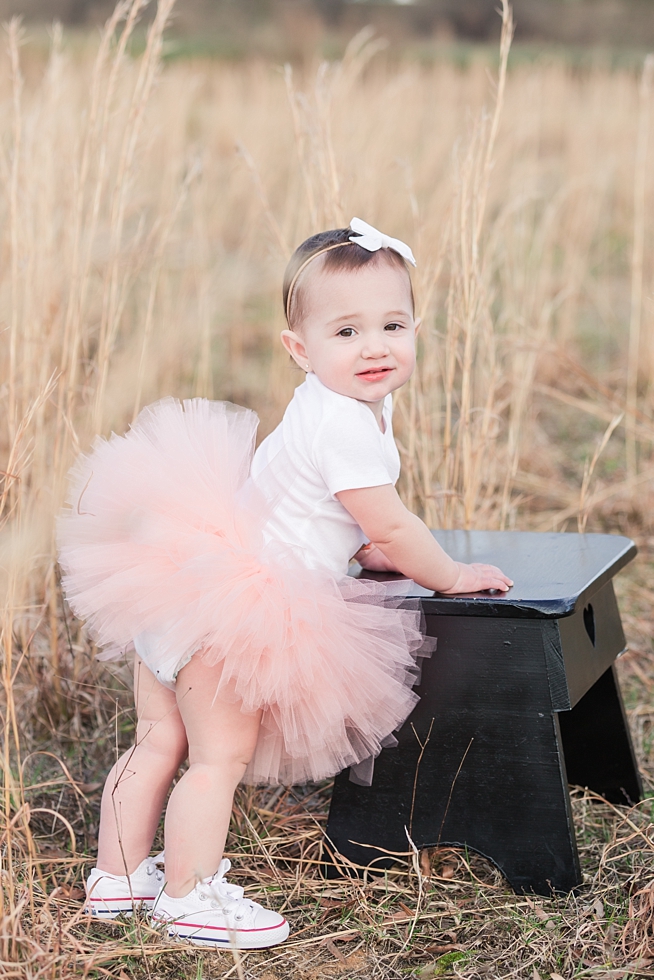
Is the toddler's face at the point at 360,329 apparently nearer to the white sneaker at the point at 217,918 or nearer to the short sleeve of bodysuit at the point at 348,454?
the short sleeve of bodysuit at the point at 348,454

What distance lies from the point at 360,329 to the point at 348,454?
18 cm

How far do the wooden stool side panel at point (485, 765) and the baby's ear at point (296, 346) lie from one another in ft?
1.44

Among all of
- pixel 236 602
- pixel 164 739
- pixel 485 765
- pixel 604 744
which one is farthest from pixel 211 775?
pixel 604 744

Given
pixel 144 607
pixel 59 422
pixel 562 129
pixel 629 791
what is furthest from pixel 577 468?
pixel 562 129

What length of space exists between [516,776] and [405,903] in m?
0.26

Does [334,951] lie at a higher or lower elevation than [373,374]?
lower

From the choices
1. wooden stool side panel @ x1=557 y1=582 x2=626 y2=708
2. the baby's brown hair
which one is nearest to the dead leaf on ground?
wooden stool side panel @ x1=557 y1=582 x2=626 y2=708

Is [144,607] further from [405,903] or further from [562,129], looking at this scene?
[562,129]

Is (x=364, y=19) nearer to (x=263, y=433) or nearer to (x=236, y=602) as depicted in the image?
(x=263, y=433)

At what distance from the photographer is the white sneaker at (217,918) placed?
1387 millimetres

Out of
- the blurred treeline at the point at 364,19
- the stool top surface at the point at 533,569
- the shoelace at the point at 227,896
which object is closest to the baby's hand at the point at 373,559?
the stool top surface at the point at 533,569

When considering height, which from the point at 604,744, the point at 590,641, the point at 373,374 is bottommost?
the point at 604,744

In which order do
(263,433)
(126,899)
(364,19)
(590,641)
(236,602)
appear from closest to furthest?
(236,602) → (126,899) → (590,641) → (263,433) → (364,19)

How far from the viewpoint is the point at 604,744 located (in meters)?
1.79
